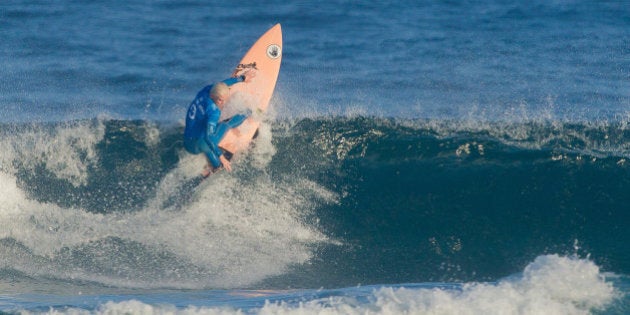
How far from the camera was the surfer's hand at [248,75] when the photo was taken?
36.8 feet

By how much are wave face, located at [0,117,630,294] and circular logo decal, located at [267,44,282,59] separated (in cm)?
95

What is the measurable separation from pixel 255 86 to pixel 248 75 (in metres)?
0.16

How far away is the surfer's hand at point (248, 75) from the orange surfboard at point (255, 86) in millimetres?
40

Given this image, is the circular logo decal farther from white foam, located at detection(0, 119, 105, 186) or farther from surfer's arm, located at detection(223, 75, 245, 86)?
white foam, located at detection(0, 119, 105, 186)

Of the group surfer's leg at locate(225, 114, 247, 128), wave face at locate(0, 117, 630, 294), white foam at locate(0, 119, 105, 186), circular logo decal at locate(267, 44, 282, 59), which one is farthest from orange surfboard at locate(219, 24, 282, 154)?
white foam at locate(0, 119, 105, 186)

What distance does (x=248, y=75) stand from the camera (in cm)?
1132

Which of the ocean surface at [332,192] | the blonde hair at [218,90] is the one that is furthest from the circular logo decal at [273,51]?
the blonde hair at [218,90]

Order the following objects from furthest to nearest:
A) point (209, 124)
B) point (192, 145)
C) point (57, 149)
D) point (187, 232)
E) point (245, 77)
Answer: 1. point (57, 149)
2. point (245, 77)
3. point (192, 145)
4. point (209, 124)
5. point (187, 232)

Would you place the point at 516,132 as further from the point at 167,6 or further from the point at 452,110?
the point at 167,6

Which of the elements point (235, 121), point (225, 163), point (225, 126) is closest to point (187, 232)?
point (225, 163)

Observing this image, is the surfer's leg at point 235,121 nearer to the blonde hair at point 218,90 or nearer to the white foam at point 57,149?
the blonde hair at point 218,90

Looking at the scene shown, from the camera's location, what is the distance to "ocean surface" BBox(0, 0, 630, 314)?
841 centimetres

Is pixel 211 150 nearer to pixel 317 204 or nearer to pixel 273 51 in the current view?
pixel 317 204

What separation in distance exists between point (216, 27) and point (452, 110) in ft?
22.1
